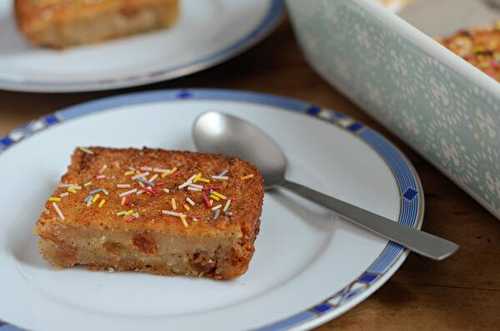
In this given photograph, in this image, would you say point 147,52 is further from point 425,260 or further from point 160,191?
point 425,260

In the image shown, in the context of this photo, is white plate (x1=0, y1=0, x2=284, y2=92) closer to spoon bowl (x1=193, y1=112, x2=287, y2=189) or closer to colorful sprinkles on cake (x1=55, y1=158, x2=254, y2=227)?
spoon bowl (x1=193, y1=112, x2=287, y2=189)

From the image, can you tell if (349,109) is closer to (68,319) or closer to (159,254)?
(159,254)

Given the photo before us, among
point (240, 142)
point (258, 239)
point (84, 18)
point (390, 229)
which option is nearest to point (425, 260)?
point (390, 229)

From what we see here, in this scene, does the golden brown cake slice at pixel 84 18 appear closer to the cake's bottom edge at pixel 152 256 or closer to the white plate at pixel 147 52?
the white plate at pixel 147 52

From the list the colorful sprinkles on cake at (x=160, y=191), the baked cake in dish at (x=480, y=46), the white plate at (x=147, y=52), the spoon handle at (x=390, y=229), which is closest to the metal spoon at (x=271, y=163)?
the spoon handle at (x=390, y=229)

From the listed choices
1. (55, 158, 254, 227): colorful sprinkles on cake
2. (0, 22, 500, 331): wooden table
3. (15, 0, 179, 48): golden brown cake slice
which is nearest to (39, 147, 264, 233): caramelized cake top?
(55, 158, 254, 227): colorful sprinkles on cake

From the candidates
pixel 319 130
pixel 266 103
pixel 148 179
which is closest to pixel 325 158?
pixel 319 130

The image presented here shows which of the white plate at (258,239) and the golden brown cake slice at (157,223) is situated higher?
the golden brown cake slice at (157,223)

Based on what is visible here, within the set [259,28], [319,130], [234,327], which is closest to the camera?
[234,327]
